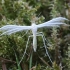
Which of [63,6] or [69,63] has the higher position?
[63,6]

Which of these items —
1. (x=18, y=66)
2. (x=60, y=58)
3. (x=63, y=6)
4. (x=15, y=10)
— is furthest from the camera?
(x=63, y=6)

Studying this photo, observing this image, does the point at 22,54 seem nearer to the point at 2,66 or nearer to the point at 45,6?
the point at 2,66

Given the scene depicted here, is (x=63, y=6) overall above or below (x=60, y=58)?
above

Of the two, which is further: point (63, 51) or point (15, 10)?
point (15, 10)

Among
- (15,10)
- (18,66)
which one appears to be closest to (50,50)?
(18,66)

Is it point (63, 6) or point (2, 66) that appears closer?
point (2, 66)

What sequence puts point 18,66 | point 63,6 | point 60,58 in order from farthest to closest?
point 63,6 < point 60,58 < point 18,66

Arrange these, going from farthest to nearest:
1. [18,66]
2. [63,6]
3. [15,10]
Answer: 1. [63,6]
2. [15,10]
3. [18,66]

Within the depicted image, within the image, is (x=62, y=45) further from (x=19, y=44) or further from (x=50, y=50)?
(x=19, y=44)

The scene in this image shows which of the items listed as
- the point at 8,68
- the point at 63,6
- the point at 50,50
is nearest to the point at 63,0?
the point at 63,6
